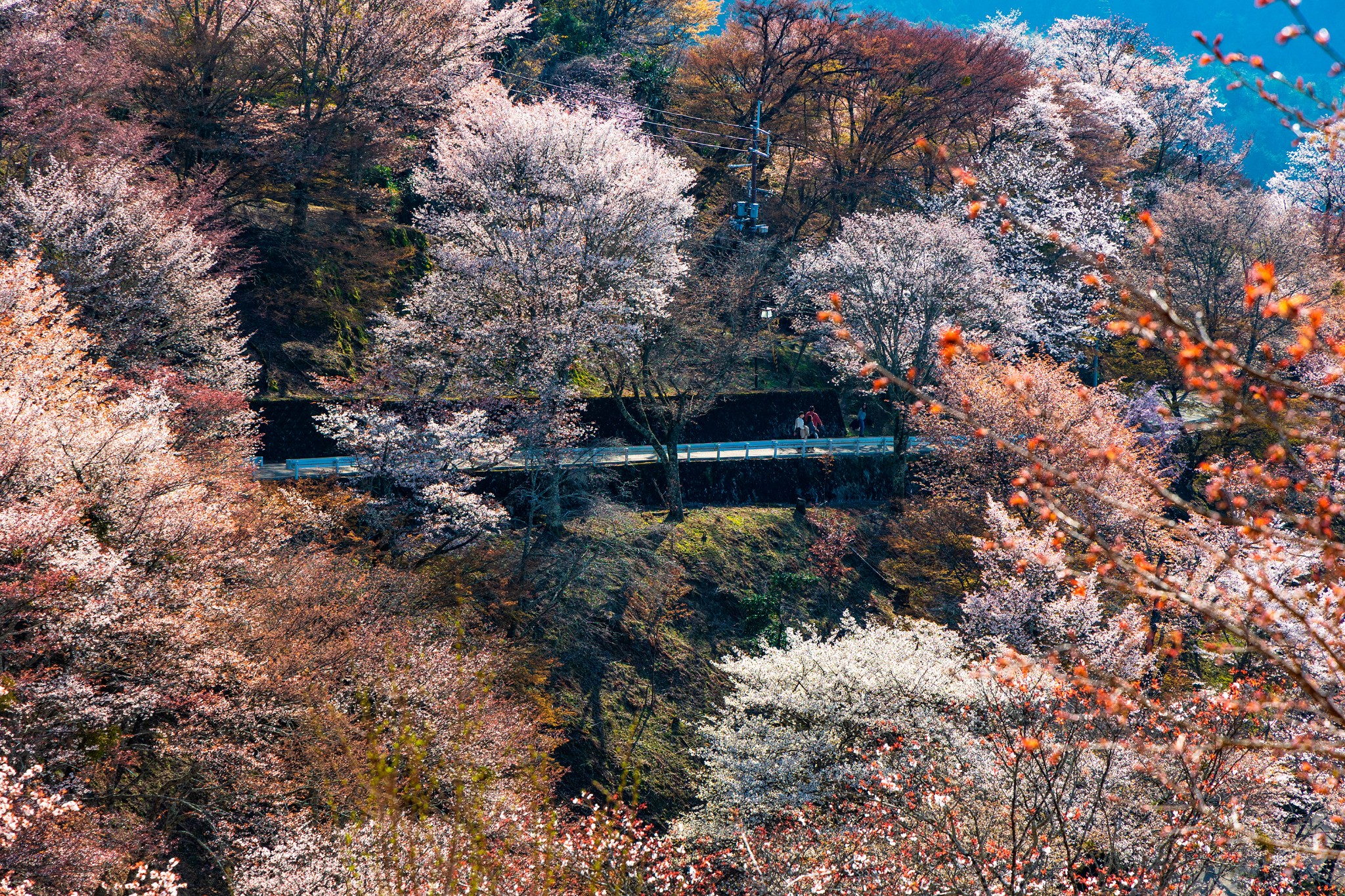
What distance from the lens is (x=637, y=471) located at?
25.7m

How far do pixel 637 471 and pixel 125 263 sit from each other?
13.6 metres

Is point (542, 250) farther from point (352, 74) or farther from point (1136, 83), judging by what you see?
point (1136, 83)

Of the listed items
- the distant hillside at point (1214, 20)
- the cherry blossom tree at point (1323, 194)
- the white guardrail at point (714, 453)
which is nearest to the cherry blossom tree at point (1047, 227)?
the cherry blossom tree at point (1323, 194)

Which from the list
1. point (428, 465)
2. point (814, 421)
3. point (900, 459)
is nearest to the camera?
point (428, 465)

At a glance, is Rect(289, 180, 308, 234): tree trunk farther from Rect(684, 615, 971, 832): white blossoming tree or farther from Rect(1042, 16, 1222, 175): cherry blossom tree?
Rect(1042, 16, 1222, 175): cherry blossom tree

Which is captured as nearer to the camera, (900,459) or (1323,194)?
(900,459)

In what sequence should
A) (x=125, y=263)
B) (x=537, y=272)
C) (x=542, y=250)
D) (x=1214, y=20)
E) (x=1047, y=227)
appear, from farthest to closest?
(x=1214, y=20)
(x=1047, y=227)
(x=542, y=250)
(x=537, y=272)
(x=125, y=263)

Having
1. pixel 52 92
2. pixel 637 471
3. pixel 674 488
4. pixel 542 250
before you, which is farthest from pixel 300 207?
pixel 674 488

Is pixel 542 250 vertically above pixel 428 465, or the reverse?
pixel 542 250

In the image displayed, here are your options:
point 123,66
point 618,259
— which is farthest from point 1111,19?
point 123,66

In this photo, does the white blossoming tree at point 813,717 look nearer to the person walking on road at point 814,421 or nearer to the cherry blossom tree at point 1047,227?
the person walking on road at point 814,421

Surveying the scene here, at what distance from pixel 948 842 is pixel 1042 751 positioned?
337 cm

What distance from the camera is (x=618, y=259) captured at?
929 inches

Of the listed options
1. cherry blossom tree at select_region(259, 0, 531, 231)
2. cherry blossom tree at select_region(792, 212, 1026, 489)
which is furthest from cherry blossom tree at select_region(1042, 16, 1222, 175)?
cherry blossom tree at select_region(259, 0, 531, 231)
